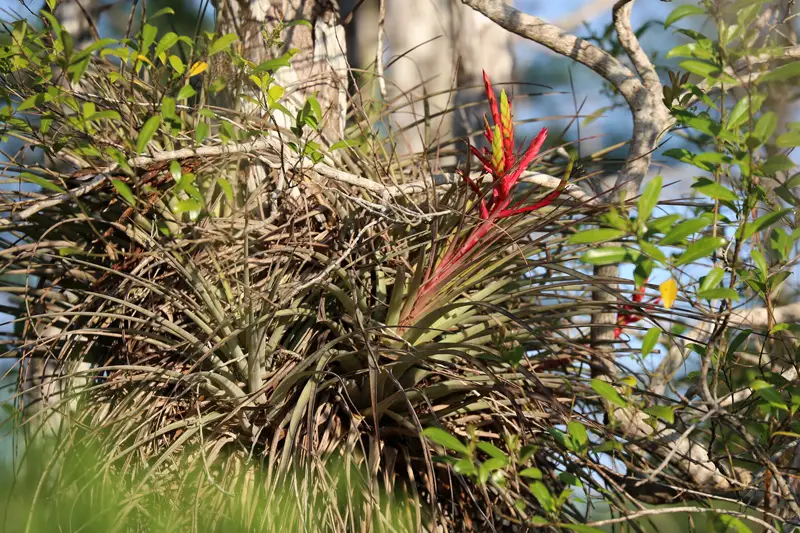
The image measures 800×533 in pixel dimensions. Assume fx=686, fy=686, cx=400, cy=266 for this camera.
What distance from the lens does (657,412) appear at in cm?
85

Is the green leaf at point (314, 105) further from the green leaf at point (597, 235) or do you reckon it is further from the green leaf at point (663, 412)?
the green leaf at point (663, 412)

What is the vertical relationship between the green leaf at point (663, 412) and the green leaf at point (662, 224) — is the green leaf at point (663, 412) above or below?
below

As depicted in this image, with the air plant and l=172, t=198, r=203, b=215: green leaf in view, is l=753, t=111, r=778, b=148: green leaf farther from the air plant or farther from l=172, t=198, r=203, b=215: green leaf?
l=172, t=198, r=203, b=215: green leaf

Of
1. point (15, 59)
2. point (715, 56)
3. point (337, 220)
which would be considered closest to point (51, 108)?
point (15, 59)

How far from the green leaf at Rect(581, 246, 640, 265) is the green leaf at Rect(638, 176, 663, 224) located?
1.5 inches

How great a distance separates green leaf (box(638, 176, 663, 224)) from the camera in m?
0.76

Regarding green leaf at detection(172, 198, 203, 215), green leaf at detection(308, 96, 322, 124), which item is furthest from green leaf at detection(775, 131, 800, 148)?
green leaf at detection(172, 198, 203, 215)

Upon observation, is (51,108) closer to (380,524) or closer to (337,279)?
(337,279)

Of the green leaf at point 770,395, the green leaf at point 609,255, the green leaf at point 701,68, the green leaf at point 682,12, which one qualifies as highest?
the green leaf at point 682,12

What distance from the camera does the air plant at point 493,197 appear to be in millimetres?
1199

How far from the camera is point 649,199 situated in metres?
0.77

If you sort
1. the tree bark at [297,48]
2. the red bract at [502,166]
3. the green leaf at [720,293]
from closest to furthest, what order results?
1. the green leaf at [720,293]
2. the red bract at [502,166]
3. the tree bark at [297,48]

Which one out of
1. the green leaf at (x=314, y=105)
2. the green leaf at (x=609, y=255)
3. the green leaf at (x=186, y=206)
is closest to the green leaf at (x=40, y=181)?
the green leaf at (x=186, y=206)

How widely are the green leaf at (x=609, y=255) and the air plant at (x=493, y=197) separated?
43 centimetres
